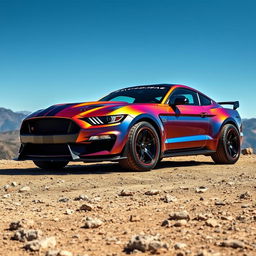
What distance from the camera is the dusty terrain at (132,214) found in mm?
2604

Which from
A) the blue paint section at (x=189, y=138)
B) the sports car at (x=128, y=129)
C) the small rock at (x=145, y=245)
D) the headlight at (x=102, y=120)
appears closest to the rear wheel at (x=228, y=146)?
the sports car at (x=128, y=129)

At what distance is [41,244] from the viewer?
2646 millimetres

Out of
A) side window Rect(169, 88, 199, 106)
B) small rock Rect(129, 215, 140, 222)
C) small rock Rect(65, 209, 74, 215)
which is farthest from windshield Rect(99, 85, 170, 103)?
small rock Rect(129, 215, 140, 222)

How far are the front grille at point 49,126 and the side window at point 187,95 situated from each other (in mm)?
2181

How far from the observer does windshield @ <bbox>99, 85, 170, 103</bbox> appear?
803 centimetres

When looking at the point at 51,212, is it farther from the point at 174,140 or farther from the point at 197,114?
the point at 197,114

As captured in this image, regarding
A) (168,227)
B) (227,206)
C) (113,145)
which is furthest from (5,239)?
(113,145)

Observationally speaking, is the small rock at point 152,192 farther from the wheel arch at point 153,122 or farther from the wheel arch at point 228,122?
the wheel arch at point 228,122

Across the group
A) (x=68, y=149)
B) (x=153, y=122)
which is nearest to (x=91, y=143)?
(x=68, y=149)

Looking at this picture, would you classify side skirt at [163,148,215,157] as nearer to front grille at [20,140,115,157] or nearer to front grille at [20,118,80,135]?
front grille at [20,140,115,157]

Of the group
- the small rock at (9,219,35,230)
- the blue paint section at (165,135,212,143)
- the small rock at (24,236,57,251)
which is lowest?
the small rock at (9,219,35,230)

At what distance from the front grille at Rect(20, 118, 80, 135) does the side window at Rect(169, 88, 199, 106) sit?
7.15ft

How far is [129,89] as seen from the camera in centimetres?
862

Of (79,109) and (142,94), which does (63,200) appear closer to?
(79,109)
